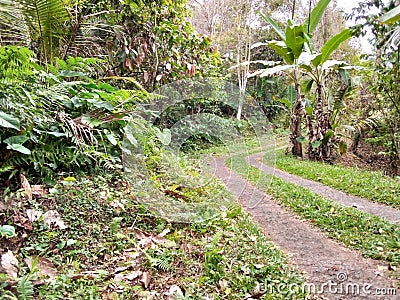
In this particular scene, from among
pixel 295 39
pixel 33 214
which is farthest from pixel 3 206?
pixel 295 39

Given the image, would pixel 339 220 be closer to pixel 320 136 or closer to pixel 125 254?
pixel 125 254

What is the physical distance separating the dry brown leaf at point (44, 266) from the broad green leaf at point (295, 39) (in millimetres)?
5427

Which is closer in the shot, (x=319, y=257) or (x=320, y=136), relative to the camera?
(x=319, y=257)

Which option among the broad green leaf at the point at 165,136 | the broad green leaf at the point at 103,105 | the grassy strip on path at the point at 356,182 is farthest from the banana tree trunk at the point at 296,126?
the broad green leaf at the point at 103,105

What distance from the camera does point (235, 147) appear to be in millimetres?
3230

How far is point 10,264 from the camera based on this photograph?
1577 mm

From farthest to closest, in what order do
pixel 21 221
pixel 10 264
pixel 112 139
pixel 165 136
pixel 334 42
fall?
pixel 334 42, pixel 165 136, pixel 112 139, pixel 21 221, pixel 10 264

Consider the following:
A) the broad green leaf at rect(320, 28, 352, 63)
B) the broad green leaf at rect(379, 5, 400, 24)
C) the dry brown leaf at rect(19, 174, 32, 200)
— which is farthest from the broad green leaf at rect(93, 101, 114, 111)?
the broad green leaf at rect(320, 28, 352, 63)

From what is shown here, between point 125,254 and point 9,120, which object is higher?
point 9,120

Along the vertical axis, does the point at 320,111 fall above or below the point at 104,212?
above

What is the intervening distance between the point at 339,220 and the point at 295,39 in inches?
154

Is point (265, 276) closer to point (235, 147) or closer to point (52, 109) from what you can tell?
point (235, 147)

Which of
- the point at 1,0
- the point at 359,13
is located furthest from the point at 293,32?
the point at 1,0

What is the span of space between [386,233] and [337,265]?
2.64 ft
